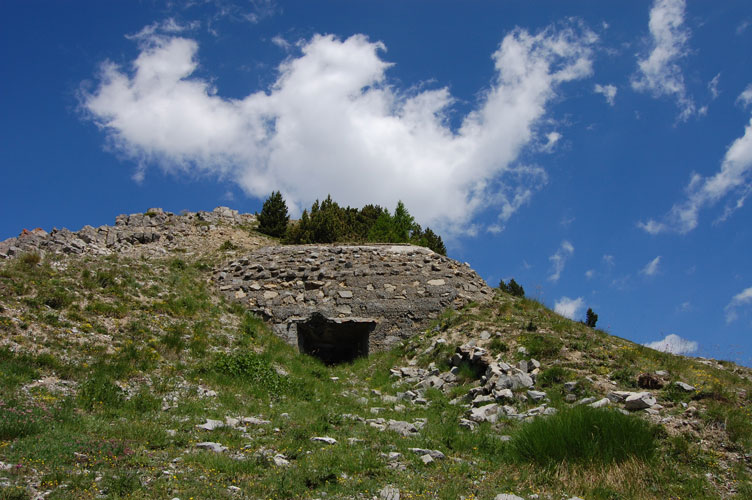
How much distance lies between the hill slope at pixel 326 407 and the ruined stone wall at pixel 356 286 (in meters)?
0.99

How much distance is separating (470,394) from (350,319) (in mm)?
6960

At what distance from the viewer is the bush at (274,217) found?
107ft

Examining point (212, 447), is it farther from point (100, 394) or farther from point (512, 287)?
point (512, 287)

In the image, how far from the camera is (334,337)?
19266 millimetres

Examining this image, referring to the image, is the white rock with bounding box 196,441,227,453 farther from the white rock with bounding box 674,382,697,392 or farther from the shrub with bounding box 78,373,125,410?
the white rock with bounding box 674,382,697,392

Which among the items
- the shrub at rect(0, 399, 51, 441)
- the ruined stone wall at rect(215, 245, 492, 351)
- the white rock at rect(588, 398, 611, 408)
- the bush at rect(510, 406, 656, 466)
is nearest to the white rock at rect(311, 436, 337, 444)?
the bush at rect(510, 406, 656, 466)

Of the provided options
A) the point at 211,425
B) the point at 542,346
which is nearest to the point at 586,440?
the point at 542,346

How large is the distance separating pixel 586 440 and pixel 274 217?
28267 mm

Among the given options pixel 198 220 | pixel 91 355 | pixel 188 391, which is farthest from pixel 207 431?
pixel 198 220

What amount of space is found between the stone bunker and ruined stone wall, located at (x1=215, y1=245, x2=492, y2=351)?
38 mm

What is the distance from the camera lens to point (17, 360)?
1006cm

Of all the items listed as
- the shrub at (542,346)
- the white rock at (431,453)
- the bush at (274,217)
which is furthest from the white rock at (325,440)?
the bush at (274,217)

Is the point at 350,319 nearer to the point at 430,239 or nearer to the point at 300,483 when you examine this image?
Answer: the point at 300,483

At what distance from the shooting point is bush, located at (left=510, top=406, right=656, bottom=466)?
23.8 ft
